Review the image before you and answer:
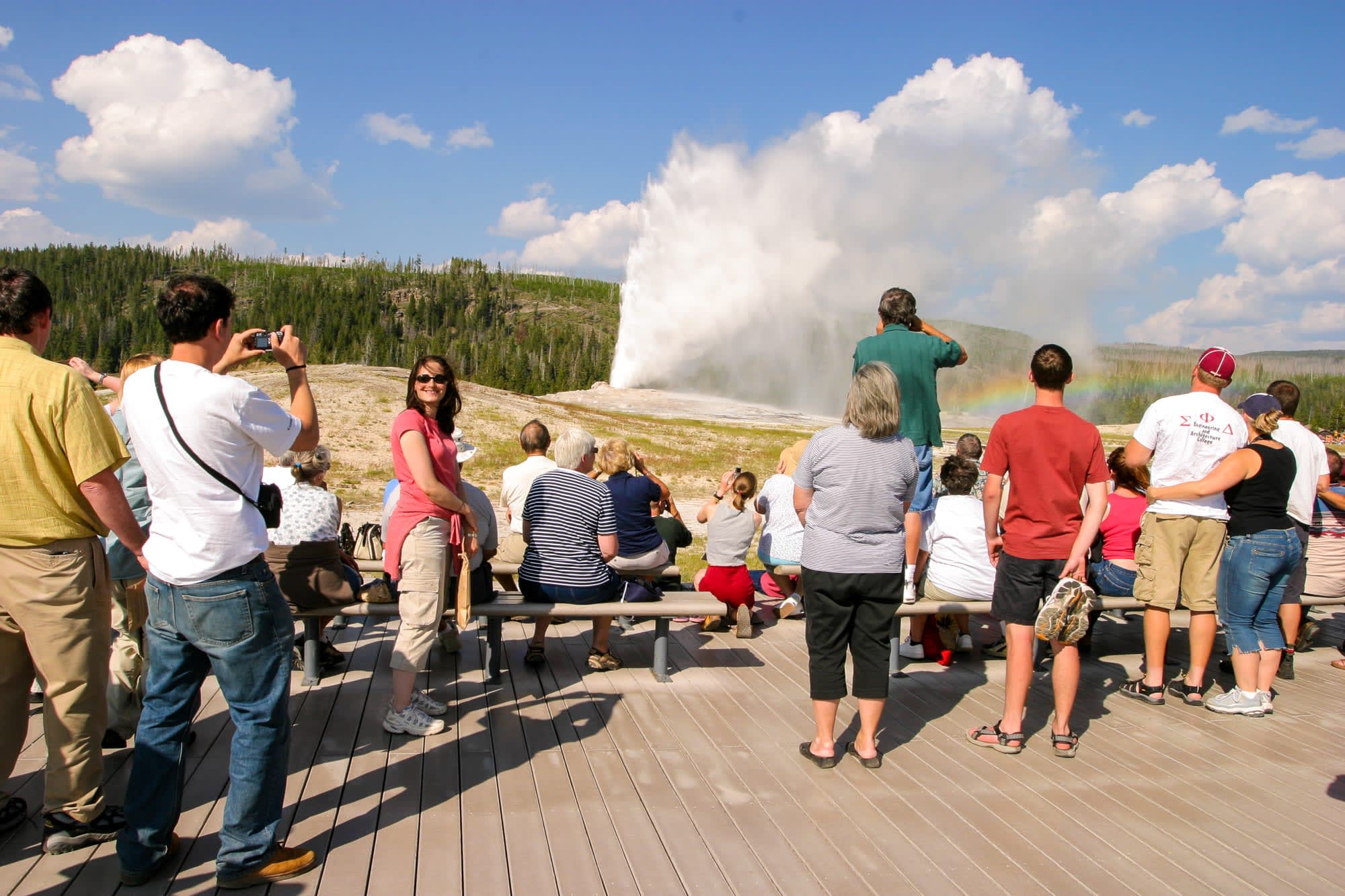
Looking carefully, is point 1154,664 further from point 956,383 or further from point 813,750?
point 956,383

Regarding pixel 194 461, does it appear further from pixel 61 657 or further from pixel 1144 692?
pixel 1144 692

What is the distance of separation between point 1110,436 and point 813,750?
2540 inches

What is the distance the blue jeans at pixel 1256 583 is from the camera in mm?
5605

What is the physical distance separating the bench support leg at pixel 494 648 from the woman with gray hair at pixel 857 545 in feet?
7.01

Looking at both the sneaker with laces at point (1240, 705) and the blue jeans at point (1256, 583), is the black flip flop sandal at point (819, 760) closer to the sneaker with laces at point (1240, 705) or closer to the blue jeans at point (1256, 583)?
the sneaker with laces at point (1240, 705)

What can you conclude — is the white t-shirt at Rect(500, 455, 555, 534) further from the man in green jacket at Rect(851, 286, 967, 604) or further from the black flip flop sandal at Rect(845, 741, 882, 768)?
the black flip flop sandal at Rect(845, 741, 882, 768)

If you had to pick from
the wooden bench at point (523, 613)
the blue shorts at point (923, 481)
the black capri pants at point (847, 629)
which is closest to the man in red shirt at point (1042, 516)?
the black capri pants at point (847, 629)

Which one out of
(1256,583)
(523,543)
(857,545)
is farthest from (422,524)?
(1256,583)

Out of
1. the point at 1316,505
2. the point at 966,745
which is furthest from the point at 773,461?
the point at 966,745

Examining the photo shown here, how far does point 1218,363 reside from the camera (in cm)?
545

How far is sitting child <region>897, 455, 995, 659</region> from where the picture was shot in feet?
Result: 20.5

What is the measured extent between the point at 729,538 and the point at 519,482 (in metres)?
1.68

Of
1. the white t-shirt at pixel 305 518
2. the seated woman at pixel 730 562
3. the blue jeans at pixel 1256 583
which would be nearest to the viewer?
the white t-shirt at pixel 305 518

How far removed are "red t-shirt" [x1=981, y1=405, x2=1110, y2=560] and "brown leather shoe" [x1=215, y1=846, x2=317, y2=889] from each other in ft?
11.9
